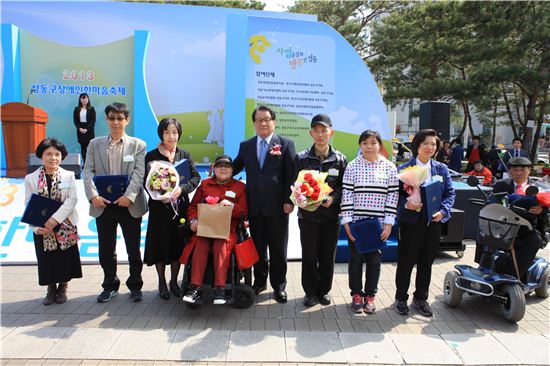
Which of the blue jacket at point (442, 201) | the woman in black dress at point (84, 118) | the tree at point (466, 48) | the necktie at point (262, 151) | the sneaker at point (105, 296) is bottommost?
the sneaker at point (105, 296)

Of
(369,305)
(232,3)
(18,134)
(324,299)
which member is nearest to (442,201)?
(369,305)

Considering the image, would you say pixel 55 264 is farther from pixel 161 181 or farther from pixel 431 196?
pixel 431 196

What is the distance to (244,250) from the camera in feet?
13.1

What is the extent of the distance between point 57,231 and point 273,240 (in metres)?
2.12

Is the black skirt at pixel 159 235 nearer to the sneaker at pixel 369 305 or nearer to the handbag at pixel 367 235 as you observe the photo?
the handbag at pixel 367 235

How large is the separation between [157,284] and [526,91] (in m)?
19.4

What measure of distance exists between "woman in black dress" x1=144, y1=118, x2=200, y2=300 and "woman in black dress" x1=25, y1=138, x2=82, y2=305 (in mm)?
A: 748

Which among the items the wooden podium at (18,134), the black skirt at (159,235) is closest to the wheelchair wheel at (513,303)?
the black skirt at (159,235)

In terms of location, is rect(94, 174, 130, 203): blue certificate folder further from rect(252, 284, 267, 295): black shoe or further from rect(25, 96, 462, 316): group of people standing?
rect(252, 284, 267, 295): black shoe

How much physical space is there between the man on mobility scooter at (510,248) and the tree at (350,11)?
17.3 meters

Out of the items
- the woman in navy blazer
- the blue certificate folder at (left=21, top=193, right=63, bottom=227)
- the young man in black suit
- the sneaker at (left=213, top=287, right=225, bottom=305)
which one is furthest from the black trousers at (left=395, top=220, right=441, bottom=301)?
the blue certificate folder at (left=21, top=193, right=63, bottom=227)

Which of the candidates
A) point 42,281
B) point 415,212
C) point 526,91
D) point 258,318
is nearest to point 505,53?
point 526,91

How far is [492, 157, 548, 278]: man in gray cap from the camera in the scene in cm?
405

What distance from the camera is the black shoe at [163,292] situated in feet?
14.0
